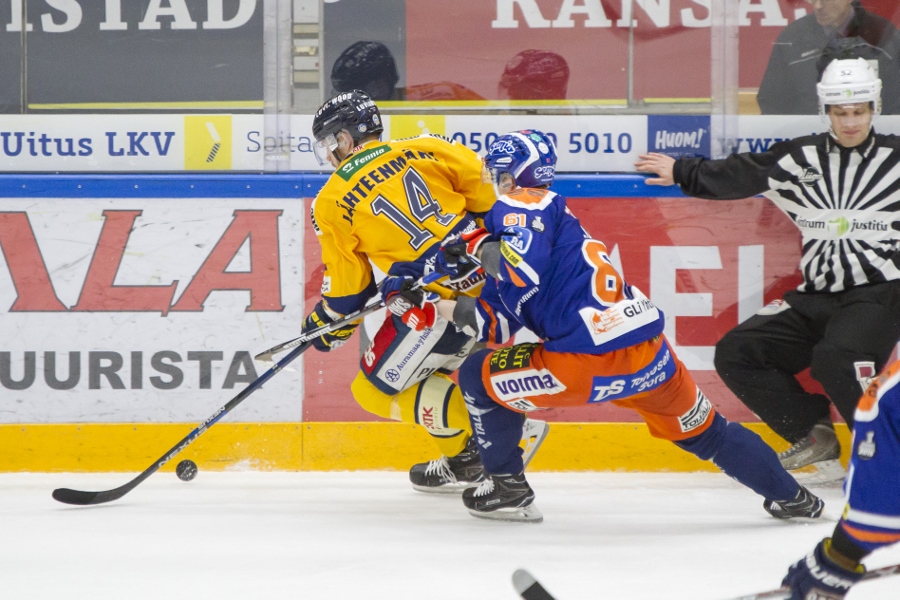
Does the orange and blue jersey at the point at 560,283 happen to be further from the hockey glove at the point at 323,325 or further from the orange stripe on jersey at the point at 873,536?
the orange stripe on jersey at the point at 873,536

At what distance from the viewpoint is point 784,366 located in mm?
3447

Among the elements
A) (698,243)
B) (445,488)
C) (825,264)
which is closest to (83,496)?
(445,488)

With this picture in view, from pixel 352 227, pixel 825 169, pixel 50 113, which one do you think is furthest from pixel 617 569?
pixel 50 113

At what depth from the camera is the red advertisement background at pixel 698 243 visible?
3.67 m

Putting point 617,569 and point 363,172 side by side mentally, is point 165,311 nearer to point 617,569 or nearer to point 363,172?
point 363,172

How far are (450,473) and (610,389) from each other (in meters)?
0.90

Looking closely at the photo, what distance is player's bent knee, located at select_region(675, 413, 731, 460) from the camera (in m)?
2.71

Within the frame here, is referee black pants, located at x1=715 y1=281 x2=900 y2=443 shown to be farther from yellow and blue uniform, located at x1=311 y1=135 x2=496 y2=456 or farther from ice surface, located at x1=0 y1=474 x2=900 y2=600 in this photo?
yellow and blue uniform, located at x1=311 y1=135 x2=496 y2=456

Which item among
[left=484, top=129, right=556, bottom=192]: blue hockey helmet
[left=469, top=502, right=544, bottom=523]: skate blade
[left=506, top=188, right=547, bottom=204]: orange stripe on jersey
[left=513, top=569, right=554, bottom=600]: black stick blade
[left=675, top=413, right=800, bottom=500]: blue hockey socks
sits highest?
[left=484, top=129, right=556, bottom=192]: blue hockey helmet

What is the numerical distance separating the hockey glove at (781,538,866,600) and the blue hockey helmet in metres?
1.36

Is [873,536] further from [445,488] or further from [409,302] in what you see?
[445,488]

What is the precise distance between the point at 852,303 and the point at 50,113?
9.44 feet

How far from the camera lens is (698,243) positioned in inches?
145

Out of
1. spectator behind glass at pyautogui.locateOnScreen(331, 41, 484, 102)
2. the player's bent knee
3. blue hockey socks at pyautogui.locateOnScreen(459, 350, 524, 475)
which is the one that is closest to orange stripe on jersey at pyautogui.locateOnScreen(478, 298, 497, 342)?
blue hockey socks at pyautogui.locateOnScreen(459, 350, 524, 475)
